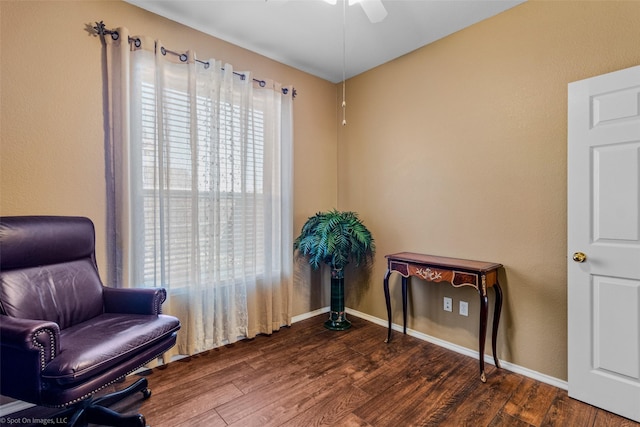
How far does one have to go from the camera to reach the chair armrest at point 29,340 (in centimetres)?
129

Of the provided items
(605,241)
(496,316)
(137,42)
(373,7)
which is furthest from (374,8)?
(496,316)

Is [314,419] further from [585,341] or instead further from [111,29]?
[111,29]

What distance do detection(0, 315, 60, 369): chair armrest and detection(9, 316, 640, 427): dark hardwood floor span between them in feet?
2.33

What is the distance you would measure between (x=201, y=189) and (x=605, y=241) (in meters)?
2.81

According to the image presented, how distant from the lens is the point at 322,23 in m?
2.47

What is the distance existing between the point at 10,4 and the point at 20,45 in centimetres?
23

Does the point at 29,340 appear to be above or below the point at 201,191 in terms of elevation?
below

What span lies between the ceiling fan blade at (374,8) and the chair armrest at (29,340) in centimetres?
233

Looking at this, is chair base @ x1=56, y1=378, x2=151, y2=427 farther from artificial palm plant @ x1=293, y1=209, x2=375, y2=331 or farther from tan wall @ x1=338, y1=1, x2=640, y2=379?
tan wall @ x1=338, y1=1, x2=640, y2=379

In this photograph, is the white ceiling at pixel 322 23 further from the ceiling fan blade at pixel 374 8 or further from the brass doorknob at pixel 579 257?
the brass doorknob at pixel 579 257

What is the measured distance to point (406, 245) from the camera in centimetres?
298

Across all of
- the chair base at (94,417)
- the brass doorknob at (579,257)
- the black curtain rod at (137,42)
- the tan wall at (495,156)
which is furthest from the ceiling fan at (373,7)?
the chair base at (94,417)

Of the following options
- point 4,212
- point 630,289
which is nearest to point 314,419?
point 630,289

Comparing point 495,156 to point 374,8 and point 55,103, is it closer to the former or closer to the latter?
point 374,8
